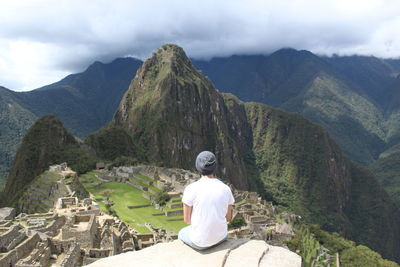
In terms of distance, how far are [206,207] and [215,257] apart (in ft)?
3.84

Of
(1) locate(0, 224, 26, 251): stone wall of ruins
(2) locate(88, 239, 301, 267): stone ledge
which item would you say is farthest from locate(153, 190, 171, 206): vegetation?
(2) locate(88, 239, 301, 267): stone ledge

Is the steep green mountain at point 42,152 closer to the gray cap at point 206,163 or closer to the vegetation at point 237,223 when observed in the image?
the vegetation at point 237,223

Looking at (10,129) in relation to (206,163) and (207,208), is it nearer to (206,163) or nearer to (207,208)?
(206,163)

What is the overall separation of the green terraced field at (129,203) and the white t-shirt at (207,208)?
26.4m

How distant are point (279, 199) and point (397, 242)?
55.9 m

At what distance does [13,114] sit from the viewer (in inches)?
7392

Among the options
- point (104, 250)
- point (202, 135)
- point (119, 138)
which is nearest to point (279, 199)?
point (202, 135)

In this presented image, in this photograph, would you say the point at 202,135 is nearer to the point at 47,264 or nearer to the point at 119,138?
the point at 119,138

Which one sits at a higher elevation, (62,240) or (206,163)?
(206,163)

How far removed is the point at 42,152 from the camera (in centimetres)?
9431

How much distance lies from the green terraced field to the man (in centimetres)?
2638

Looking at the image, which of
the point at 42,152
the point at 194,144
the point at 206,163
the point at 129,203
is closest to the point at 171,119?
the point at 194,144

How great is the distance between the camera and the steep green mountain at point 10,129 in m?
145

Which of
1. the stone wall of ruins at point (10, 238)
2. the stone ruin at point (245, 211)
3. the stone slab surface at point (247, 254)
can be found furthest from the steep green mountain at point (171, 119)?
the stone slab surface at point (247, 254)
